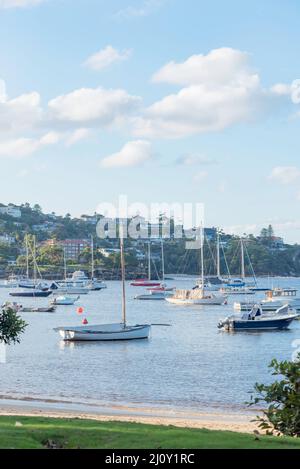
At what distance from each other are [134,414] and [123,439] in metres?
18.7

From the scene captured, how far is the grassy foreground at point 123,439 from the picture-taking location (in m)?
11.9

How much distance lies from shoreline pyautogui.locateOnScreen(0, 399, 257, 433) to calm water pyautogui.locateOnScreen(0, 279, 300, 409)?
2453 millimetres

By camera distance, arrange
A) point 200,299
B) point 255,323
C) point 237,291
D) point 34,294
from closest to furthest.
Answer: point 255,323 < point 200,299 < point 34,294 < point 237,291

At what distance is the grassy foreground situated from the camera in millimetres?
11938

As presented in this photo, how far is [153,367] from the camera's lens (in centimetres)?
4950

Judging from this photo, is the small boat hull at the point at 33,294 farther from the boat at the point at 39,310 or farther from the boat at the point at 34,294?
the boat at the point at 39,310

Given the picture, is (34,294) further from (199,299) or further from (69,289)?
(199,299)

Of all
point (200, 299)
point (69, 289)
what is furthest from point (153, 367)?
point (69, 289)

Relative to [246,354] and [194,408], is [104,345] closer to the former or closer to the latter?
[246,354]

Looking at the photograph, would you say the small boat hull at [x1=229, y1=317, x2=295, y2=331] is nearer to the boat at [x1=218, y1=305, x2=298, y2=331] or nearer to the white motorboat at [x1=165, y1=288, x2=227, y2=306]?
the boat at [x1=218, y1=305, x2=298, y2=331]

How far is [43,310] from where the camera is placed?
10394 centimetres

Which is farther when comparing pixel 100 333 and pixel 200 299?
pixel 200 299

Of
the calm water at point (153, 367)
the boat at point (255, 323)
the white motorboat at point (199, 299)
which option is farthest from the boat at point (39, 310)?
the boat at point (255, 323)

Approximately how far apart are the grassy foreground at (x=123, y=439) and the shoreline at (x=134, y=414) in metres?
13.3
